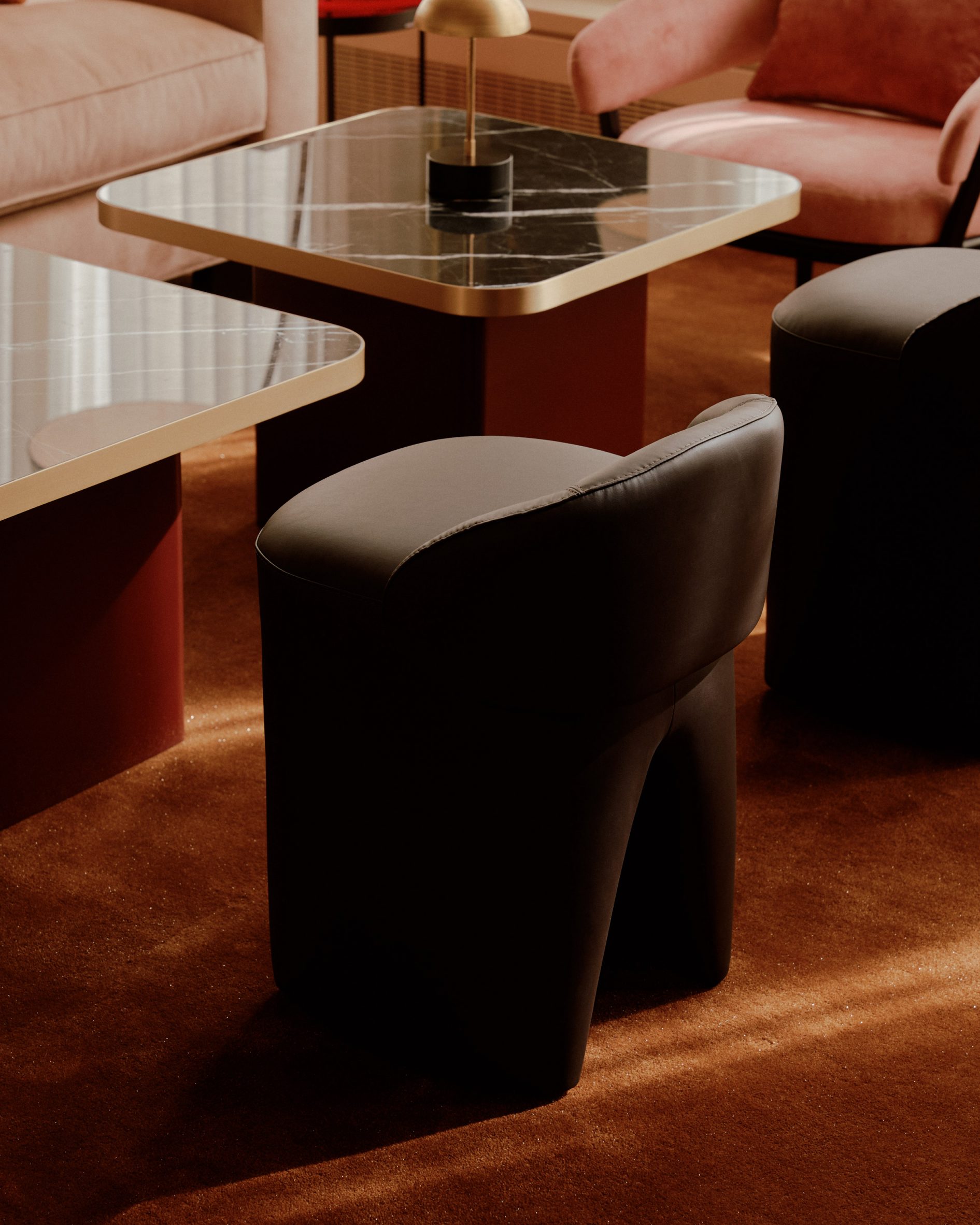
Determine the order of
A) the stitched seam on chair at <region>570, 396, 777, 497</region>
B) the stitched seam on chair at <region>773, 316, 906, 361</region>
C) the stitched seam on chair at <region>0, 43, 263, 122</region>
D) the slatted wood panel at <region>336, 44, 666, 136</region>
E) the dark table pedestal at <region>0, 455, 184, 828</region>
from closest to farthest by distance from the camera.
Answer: the stitched seam on chair at <region>570, 396, 777, 497</region>
the dark table pedestal at <region>0, 455, 184, 828</region>
the stitched seam on chair at <region>773, 316, 906, 361</region>
the stitched seam on chair at <region>0, 43, 263, 122</region>
the slatted wood panel at <region>336, 44, 666, 136</region>

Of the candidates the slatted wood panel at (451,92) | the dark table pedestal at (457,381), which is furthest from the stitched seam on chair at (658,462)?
the slatted wood panel at (451,92)

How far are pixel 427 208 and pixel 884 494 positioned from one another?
2.71 ft

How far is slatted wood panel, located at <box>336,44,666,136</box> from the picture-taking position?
15.1 ft

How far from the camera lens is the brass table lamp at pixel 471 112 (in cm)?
220

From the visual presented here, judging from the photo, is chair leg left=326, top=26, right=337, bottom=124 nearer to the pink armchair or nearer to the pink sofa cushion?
the pink sofa cushion

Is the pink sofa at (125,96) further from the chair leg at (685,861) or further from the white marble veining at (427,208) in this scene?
the chair leg at (685,861)

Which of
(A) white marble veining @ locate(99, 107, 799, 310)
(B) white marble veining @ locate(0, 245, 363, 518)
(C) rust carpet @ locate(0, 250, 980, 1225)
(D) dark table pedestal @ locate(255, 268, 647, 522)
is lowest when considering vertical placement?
(C) rust carpet @ locate(0, 250, 980, 1225)

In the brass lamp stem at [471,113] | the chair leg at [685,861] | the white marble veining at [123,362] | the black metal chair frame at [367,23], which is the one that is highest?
the black metal chair frame at [367,23]

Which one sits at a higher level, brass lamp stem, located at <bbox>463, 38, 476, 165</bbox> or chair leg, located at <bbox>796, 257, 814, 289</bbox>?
brass lamp stem, located at <bbox>463, 38, 476, 165</bbox>

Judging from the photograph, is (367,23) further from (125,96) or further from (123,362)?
(123,362)

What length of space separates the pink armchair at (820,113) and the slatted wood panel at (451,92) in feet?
4.24

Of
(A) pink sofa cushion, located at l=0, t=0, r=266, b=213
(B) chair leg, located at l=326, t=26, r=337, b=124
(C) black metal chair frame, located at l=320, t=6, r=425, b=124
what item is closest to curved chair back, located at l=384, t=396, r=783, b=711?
(A) pink sofa cushion, located at l=0, t=0, r=266, b=213

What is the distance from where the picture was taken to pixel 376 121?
273cm

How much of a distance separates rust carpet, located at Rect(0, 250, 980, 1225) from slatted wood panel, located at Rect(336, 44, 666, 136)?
3.08 meters
